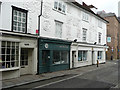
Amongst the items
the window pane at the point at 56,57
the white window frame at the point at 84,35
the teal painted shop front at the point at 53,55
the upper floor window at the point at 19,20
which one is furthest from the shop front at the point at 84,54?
the upper floor window at the point at 19,20

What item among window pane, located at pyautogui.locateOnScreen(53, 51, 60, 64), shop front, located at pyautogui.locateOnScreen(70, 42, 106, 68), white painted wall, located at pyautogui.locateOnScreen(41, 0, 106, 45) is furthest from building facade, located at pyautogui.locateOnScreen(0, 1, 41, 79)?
shop front, located at pyautogui.locateOnScreen(70, 42, 106, 68)

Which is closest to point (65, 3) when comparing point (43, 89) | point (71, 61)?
point (71, 61)

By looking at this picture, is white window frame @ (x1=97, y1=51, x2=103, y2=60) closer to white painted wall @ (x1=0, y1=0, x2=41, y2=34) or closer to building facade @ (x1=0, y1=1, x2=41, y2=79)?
building facade @ (x1=0, y1=1, x2=41, y2=79)

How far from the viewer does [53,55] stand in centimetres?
1395

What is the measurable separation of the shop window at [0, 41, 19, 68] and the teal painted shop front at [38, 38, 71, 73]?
2322 millimetres

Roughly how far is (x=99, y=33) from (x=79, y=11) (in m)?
8.30

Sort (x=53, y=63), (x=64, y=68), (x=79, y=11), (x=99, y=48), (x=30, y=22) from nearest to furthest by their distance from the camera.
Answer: (x=30, y=22) → (x=53, y=63) → (x=64, y=68) → (x=79, y=11) → (x=99, y=48)

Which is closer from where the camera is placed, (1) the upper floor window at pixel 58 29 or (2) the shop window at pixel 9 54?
(2) the shop window at pixel 9 54

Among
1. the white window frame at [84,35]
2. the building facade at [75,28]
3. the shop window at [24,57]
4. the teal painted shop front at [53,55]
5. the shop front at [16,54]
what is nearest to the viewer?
the shop front at [16,54]

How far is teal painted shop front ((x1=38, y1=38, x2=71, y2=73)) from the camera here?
483 inches

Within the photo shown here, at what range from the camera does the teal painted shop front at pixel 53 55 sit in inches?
483

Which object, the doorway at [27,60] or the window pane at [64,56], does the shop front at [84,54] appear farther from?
the doorway at [27,60]

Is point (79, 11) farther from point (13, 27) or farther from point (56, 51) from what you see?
point (13, 27)

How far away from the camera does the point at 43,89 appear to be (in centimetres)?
762
